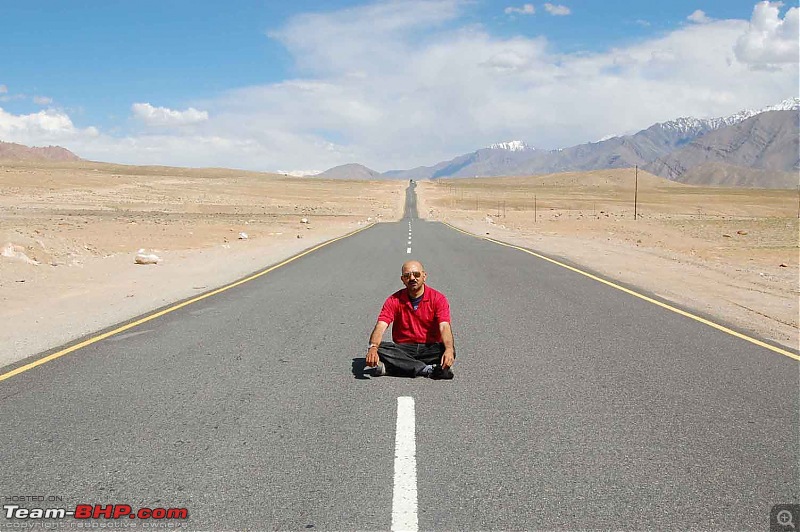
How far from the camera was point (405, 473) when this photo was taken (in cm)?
415

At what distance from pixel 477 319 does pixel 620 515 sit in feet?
19.8

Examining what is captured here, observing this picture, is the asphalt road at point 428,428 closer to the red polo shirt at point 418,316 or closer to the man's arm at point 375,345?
the man's arm at point 375,345

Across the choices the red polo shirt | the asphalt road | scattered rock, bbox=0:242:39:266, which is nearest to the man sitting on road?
the red polo shirt

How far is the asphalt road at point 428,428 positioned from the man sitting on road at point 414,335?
0.19 metres

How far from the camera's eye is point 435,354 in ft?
21.4

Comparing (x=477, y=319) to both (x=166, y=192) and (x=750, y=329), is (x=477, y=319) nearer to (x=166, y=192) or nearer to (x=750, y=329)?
(x=750, y=329)

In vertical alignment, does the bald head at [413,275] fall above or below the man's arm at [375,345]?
above

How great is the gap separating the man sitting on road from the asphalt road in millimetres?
191

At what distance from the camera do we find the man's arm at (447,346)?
6207mm

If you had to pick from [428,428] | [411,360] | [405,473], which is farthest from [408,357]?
[405,473]

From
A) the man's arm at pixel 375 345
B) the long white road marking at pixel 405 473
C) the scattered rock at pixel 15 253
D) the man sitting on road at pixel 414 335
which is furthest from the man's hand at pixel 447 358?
the scattered rock at pixel 15 253

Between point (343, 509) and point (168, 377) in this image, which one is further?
point (168, 377)

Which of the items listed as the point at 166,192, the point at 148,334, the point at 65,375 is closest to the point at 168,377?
the point at 65,375

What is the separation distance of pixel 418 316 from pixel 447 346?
0.61m
